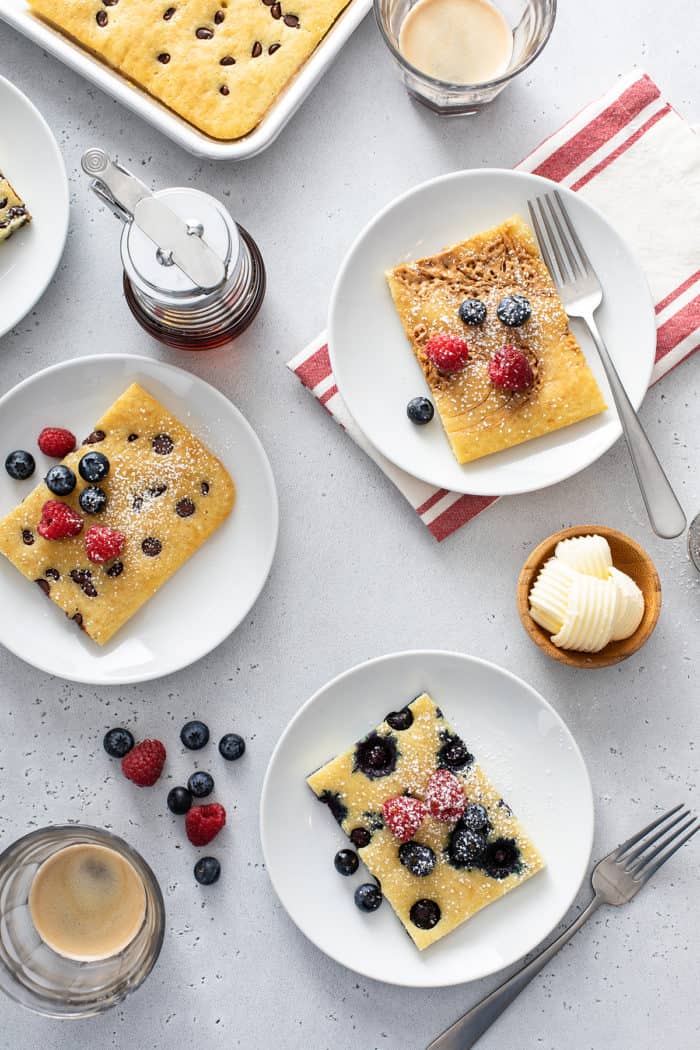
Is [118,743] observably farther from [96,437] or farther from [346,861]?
[96,437]

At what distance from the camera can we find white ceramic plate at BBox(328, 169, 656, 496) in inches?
68.6

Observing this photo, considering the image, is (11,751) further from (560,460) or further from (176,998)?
(560,460)

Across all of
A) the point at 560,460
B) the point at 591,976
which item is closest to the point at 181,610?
the point at 560,460

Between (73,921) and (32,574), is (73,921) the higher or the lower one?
the lower one

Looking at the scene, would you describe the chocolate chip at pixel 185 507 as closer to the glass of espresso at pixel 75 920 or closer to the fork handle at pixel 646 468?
the glass of espresso at pixel 75 920

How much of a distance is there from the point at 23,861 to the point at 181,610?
54 cm

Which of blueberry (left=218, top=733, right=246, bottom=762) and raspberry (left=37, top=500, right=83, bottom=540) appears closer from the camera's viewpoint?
Answer: raspberry (left=37, top=500, right=83, bottom=540)

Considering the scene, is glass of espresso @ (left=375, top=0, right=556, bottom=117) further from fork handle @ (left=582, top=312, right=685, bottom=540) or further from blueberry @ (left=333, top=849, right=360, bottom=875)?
blueberry @ (left=333, top=849, right=360, bottom=875)

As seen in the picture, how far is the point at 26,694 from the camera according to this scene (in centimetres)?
189

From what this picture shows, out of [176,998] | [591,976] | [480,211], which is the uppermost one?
[480,211]

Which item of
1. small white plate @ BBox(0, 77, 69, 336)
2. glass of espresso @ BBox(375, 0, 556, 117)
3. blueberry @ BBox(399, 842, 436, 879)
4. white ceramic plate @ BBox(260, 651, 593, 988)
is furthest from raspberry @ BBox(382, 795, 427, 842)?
glass of espresso @ BBox(375, 0, 556, 117)

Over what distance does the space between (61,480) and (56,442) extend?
8 centimetres

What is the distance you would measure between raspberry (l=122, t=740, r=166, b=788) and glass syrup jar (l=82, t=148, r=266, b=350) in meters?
0.82

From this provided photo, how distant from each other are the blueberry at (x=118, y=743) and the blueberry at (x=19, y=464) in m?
0.55
